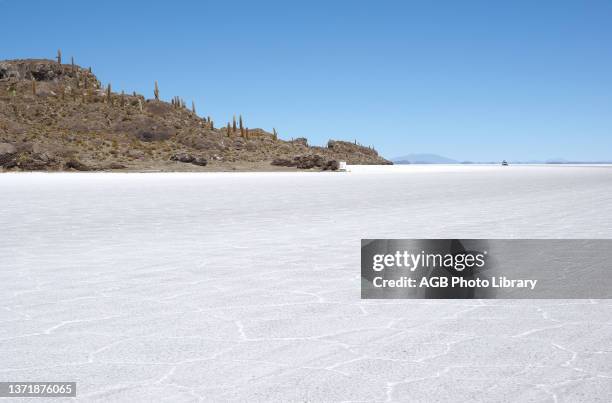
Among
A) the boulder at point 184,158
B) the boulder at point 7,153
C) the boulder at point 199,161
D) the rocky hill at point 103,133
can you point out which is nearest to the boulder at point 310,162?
the rocky hill at point 103,133

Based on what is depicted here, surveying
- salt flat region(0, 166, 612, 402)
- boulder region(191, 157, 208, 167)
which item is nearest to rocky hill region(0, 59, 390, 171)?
boulder region(191, 157, 208, 167)

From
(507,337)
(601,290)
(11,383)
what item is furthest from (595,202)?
(11,383)

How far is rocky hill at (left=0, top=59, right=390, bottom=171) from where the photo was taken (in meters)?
56.5

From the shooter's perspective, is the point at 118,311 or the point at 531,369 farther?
the point at 118,311

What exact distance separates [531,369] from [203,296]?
2.76 m

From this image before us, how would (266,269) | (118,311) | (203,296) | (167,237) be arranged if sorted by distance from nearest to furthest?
(118,311) → (203,296) → (266,269) → (167,237)

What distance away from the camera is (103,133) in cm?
6962

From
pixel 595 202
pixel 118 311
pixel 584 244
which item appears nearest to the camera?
pixel 118 311

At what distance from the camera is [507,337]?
393 cm

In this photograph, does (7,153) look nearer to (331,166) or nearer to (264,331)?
(331,166)

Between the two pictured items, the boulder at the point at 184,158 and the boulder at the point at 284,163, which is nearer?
the boulder at the point at 184,158

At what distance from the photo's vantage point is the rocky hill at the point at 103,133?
5650 cm

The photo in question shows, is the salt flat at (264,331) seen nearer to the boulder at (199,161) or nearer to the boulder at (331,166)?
the boulder at (331,166)

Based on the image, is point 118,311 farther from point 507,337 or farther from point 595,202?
point 595,202
